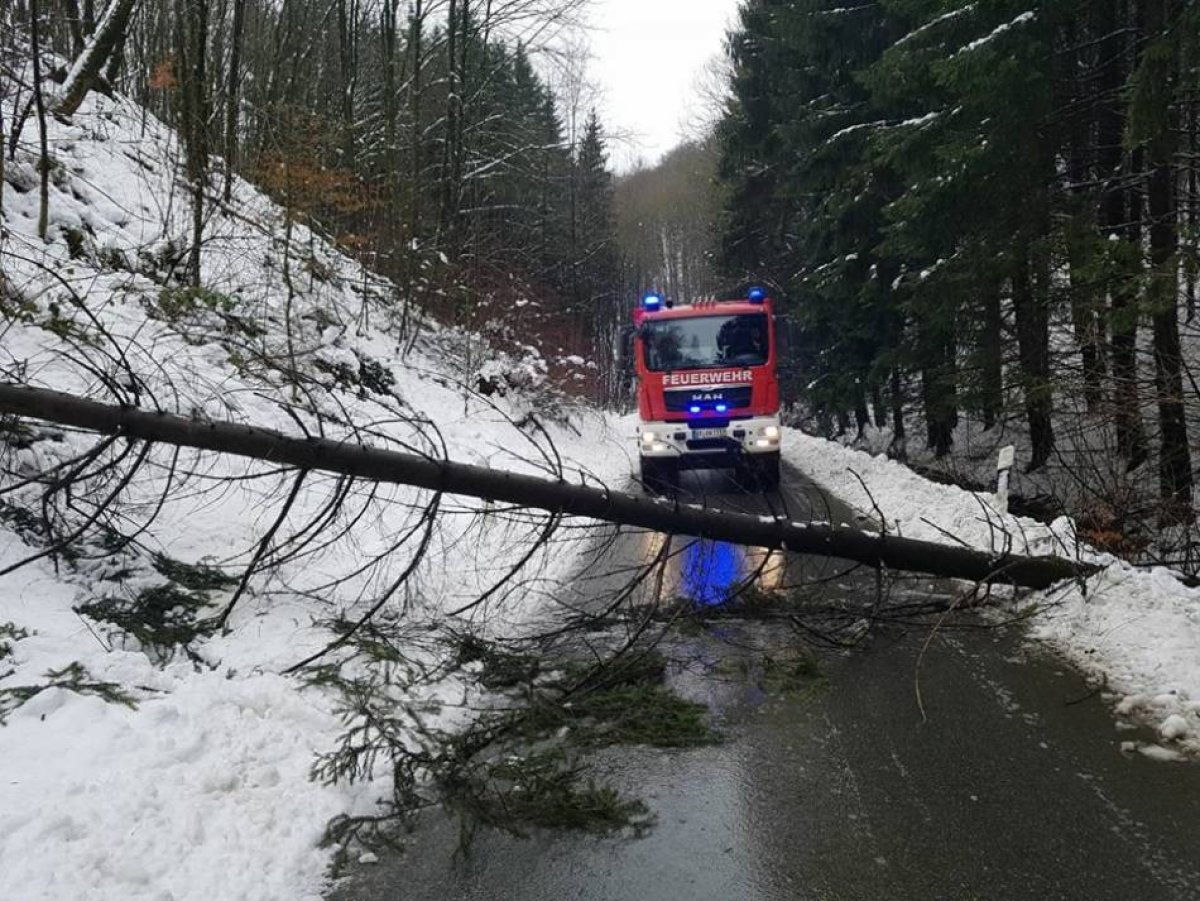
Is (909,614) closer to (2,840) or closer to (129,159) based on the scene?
(2,840)

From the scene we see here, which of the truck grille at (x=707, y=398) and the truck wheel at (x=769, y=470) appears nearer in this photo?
the truck wheel at (x=769, y=470)

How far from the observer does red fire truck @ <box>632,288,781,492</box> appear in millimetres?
13125

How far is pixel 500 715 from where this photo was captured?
4.89m

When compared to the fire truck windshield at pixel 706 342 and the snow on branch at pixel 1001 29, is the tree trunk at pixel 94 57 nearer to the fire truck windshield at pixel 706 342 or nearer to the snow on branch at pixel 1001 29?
the fire truck windshield at pixel 706 342

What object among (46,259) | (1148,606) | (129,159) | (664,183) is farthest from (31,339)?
(664,183)

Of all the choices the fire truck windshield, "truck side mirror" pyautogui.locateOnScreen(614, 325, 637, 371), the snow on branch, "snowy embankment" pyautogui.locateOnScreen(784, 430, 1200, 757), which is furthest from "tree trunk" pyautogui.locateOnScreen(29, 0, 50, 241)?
the snow on branch

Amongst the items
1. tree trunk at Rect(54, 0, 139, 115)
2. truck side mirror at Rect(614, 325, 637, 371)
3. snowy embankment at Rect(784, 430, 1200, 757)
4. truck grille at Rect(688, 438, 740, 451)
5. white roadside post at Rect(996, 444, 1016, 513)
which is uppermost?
tree trunk at Rect(54, 0, 139, 115)

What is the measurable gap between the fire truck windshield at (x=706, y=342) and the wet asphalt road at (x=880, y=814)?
866 cm

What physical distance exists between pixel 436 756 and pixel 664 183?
7883cm

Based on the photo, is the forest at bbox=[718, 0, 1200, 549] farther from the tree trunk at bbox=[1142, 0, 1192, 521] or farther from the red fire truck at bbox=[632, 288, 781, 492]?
the red fire truck at bbox=[632, 288, 781, 492]

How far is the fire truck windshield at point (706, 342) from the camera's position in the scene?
1345cm

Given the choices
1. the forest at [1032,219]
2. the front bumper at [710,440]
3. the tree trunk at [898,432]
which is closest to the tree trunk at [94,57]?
the front bumper at [710,440]

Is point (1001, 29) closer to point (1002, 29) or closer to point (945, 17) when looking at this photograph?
point (1002, 29)

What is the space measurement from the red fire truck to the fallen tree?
6.39m
